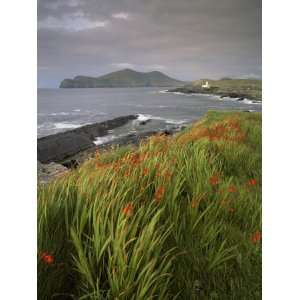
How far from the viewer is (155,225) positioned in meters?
1.95

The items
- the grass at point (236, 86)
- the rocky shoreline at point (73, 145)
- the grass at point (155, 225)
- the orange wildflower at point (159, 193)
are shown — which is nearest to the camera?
the grass at point (155, 225)

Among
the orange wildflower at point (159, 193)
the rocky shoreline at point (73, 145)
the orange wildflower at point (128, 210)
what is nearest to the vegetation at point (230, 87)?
the rocky shoreline at point (73, 145)

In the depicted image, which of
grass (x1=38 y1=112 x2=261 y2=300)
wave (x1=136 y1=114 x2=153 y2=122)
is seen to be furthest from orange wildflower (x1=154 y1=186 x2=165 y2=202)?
wave (x1=136 y1=114 x2=153 y2=122)

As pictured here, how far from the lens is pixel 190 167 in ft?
6.99

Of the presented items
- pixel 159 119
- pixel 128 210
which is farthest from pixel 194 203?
pixel 159 119

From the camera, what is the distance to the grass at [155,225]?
6.12ft

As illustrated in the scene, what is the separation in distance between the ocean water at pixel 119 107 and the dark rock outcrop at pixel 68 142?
24mm

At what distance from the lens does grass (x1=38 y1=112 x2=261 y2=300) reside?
6.12ft

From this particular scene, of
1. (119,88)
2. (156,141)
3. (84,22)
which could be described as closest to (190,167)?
(156,141)

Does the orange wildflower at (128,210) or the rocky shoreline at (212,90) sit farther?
the rocky shoreline at (212,90)

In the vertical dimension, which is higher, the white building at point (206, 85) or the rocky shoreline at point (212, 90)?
Answer: the white building at point (206, 85)

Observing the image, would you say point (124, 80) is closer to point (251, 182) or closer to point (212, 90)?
point (212, 90)

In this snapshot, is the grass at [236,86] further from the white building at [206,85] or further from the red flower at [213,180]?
the red flower at [213,180]

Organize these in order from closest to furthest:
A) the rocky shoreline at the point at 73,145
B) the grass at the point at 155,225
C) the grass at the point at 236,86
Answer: the grass at the point at 155,225
the rocky shoreline at the point at 73,145
the grass at the point at 236,86
